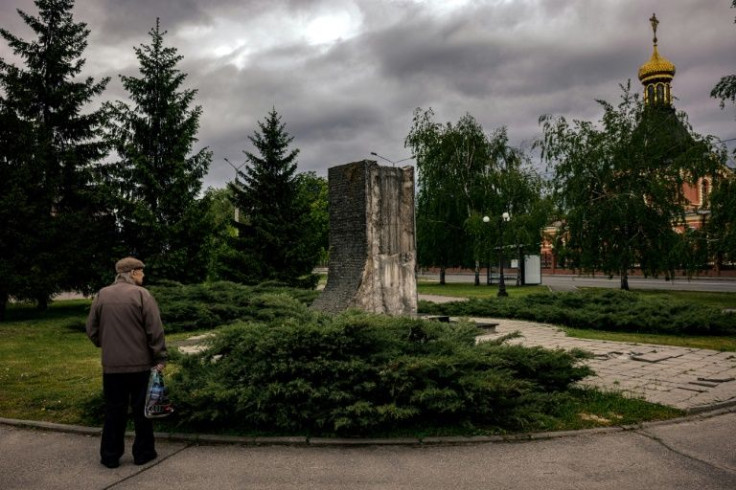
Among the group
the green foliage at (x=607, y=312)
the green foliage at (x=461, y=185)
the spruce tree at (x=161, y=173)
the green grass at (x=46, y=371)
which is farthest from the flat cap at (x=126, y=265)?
the green foliage at (x=461, y=185)

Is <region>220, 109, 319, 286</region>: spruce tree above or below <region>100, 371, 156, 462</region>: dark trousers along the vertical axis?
above

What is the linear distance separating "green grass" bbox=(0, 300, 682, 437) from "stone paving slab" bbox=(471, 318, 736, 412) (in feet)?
2.15

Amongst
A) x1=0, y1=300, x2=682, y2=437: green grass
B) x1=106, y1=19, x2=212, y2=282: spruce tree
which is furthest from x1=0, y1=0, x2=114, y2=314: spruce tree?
x1=0, y1=300, x2=682, y2=437: green grass

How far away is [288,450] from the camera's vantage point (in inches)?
192

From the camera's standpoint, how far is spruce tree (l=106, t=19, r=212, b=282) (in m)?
18.9

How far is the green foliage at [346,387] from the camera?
201 inches

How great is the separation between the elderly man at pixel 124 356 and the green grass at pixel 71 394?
2.86 feet

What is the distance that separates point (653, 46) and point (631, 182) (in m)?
35.4

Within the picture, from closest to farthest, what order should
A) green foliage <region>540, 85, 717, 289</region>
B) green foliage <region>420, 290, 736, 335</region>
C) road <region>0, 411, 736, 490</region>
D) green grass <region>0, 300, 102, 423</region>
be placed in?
road <region>0, 411, 736, 490</region> < green grass <region>0, 300, 102, 423</region> < green foliage <region>420, 290, 736, 335</region> < green foliage <region>540, 85, 717, 289</region>

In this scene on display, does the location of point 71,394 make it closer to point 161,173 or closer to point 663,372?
point 663,372

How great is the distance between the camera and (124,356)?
4.55 metres

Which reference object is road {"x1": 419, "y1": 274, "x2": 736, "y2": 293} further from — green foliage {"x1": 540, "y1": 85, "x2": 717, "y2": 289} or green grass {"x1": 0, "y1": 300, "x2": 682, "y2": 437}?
green grass {"x1": 0, "y1": 300, "x2": 682, "y2": 437}

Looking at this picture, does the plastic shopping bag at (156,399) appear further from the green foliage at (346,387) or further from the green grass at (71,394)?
the green grass at (71,394)

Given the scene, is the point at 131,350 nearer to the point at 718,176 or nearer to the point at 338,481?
the point at 338,481
